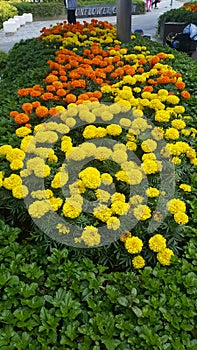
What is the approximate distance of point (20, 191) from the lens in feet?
7.36

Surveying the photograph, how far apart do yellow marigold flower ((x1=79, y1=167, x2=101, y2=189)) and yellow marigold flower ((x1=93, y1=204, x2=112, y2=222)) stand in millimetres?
137

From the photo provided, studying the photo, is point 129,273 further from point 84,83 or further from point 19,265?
point 84,83

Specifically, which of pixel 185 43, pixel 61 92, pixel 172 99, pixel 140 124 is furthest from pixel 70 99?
pixel 185 43

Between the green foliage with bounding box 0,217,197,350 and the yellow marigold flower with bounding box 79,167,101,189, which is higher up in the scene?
the yellow marigold flower with bounding box 79,167,101,189

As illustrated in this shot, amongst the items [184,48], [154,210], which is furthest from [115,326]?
[184,48]

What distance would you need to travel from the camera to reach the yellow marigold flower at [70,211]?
2.11 meters

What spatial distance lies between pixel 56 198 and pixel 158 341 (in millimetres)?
992

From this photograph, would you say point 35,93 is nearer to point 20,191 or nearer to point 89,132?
point 89,132

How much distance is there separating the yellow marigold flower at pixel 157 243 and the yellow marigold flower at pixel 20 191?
77 cm

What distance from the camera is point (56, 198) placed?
2.26 meters

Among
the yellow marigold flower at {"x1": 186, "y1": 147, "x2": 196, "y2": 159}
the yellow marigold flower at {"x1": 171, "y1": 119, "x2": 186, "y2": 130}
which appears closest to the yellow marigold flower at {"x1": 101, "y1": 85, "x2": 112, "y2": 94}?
the yellow marigold flower at {"x1": 171, "y1": 119, "x2": 186, "y2": 130}

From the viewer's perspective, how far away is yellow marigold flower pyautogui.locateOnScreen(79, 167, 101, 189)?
7.35 ft

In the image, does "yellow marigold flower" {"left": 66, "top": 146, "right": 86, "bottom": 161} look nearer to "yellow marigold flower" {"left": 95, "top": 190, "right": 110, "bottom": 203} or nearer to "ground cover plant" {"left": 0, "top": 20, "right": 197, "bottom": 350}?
"ground cover plant" {"left": 0, "top": 20, "right": 197, "bottom": 350}

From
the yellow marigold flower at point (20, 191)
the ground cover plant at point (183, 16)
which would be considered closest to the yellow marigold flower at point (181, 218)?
the yellow marigold flower at point (20, 191)
